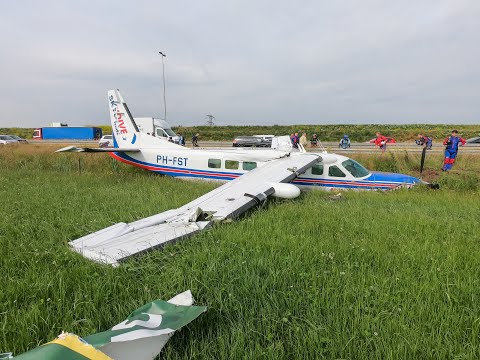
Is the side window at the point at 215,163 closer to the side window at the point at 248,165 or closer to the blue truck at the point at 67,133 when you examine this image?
the side window at the point at 248,165

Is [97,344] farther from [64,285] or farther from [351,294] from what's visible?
[351,294]

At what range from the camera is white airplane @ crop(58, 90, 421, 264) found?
4.10 m

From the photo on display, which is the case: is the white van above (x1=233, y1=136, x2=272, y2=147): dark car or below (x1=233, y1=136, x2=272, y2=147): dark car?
above

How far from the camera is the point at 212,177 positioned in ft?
35.9

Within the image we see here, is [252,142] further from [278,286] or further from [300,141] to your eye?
[278,286]

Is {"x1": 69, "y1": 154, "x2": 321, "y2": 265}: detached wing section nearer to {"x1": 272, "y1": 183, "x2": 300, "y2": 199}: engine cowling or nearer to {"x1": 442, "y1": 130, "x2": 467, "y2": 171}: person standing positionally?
{"x1": 272, "y1": 183, "x2": 300, "y2": 199}: engine cowling

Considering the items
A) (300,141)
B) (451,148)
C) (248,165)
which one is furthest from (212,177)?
(451,148)

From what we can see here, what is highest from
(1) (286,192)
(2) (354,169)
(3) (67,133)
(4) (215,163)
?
(3) (67,133)

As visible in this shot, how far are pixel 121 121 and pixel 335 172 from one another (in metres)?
9.32

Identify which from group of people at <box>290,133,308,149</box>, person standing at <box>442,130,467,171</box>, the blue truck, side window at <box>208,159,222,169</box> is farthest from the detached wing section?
the blue truck

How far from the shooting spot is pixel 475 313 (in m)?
2.42

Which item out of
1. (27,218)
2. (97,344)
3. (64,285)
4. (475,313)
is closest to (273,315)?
(97,344)

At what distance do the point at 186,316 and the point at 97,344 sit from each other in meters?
0.63

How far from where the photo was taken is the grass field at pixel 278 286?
216 centimetres
